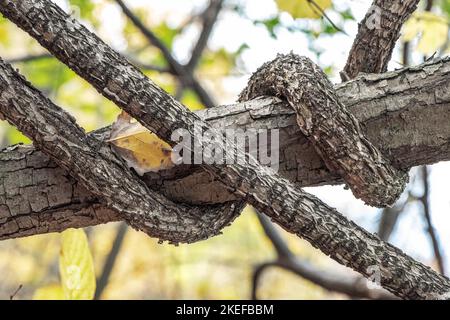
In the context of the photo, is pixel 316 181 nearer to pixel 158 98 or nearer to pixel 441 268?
pixel 158 98

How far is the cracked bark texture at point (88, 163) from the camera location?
69cm

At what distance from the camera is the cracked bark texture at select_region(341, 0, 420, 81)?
2.63ft

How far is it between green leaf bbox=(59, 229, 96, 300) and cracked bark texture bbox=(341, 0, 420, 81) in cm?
48

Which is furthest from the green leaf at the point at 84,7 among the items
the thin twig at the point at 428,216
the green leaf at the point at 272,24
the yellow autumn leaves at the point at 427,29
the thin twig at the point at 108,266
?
the thin twig at the point at 428,216

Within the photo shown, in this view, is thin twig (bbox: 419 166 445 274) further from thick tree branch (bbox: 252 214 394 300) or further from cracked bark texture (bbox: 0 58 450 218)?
cracked bark texture (bbox: 0 58 450 218)

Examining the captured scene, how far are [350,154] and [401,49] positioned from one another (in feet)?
2.65

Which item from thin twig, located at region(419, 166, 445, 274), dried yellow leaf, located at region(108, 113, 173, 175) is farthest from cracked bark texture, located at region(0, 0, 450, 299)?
thin twig, located at region(419, 166, 445, 274)

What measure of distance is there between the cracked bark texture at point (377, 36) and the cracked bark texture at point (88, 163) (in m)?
0.31

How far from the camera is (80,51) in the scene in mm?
678

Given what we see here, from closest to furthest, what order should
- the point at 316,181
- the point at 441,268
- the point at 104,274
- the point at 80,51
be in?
the point at 80,51 < the point at 316,181 < the point at 441,268 < the point at 104,274

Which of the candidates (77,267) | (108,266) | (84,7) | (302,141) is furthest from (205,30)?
(302,141)

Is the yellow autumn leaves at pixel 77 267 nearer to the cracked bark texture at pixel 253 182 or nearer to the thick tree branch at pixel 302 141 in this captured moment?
the thick tree branch at pixel 302 141

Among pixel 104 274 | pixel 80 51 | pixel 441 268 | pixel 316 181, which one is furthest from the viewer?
pixel 104 274
